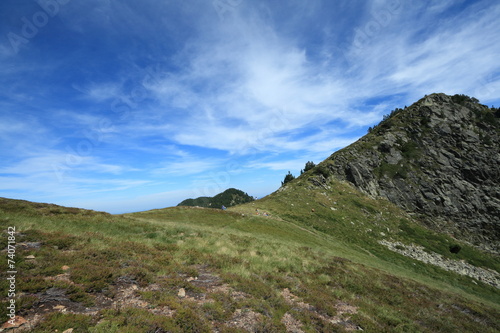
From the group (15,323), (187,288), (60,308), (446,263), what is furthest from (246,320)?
(446,263)

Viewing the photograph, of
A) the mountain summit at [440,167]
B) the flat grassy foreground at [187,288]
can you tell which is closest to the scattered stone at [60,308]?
the flat grassy foreground at [187,288]

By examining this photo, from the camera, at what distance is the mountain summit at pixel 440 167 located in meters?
79.6

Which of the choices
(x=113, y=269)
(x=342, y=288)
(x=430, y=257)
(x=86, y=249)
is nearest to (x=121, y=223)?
(x=86, y=249)

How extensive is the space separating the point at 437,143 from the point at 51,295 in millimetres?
130955

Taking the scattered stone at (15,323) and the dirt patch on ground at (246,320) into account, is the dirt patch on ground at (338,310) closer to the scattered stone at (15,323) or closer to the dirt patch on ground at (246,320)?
the dirt patch on ground at (246,320)

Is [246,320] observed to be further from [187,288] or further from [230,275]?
[230,275]

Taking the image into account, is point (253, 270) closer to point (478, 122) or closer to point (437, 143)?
point (437, 143)

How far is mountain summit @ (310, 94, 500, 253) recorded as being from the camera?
79.6 metres

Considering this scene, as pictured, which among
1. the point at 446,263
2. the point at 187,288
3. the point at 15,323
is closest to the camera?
the point at 15,323

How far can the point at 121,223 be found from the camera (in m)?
28.4

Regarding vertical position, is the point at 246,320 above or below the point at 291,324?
above

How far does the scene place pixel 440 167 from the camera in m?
91.5

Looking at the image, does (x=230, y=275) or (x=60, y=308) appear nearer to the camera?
(x=60, y=308)

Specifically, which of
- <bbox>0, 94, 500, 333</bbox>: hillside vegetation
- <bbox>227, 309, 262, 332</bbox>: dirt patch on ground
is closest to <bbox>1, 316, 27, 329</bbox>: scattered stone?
<bbox>0, 94, 500, 333</bbox>: hillside vegetation
